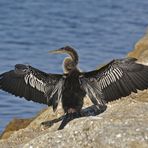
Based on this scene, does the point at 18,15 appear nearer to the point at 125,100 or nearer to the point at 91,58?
the point at 91,58

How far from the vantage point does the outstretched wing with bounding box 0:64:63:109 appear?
1331 centimetres

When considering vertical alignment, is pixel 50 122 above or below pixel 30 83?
below

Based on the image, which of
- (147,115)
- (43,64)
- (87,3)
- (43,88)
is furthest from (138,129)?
(87,3)

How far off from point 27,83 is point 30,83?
53mm

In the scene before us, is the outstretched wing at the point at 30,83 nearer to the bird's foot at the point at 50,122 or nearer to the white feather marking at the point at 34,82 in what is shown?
the white feather marking at the point at 34,82

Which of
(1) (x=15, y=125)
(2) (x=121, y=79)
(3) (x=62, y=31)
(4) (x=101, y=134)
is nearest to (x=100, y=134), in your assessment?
(4) (x=101, y=134)

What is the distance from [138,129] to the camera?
10.1 meters

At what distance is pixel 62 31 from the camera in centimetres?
3297

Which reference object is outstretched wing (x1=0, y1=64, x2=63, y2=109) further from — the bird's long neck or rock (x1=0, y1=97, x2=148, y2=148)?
rock (x1=0, y1=97, x2=148, y2=148)

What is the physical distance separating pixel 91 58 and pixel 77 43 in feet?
10.7

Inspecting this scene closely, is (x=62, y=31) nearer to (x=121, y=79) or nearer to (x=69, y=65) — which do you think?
(x=121, y=79)

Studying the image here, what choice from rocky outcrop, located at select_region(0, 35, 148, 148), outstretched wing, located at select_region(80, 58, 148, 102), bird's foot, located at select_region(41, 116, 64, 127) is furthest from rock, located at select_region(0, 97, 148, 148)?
bird's foot, located at select_region(41, 116, 64, 127)

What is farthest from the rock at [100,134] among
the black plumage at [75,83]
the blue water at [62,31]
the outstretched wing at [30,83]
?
the blue water at [62,31]

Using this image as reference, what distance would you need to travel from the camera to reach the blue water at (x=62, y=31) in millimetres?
26500
